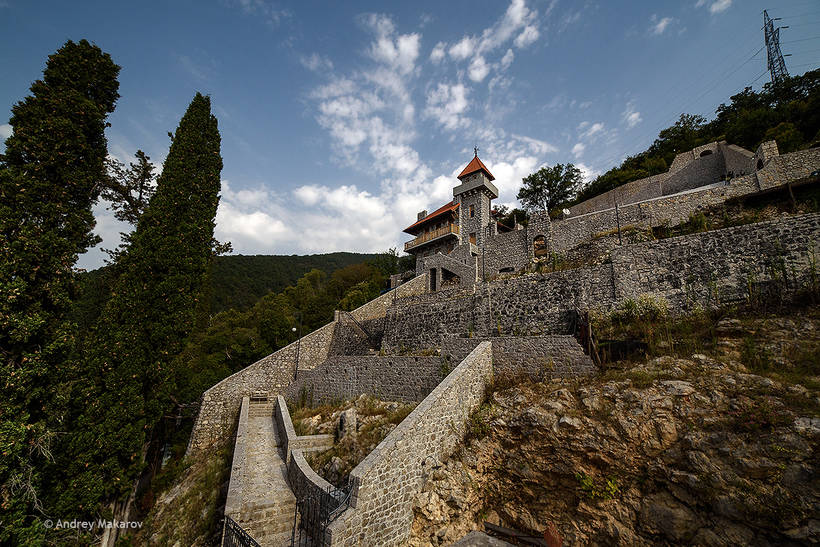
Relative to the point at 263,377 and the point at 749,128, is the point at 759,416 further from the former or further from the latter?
the point at 749,128

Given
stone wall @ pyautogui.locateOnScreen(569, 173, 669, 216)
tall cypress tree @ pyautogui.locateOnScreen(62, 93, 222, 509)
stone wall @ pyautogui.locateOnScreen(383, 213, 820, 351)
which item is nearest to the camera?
tall cypress tree @ pyautogui.locateOnScreen(62, 93, 222, 509)

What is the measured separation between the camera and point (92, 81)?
26.5 ft

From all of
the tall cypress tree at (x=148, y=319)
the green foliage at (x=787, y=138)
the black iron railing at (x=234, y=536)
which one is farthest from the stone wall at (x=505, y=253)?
the black iron railing at (x=234, y=536)

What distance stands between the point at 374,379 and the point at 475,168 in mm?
20038

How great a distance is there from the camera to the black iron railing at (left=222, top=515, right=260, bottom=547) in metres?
5.34

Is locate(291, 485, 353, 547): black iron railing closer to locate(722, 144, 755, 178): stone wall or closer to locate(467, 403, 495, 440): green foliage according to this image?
locate(467, 403, 495, 440): green foliage

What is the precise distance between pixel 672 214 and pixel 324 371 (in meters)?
17.7

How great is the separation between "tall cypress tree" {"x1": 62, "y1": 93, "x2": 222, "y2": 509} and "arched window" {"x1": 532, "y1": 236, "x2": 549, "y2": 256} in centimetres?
1710

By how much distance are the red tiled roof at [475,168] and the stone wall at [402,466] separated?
68.7ft

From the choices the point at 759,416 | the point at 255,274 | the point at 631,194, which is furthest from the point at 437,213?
the point at 255,274

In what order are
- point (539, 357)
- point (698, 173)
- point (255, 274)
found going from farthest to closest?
point (255, 274)
point (698, 173)
point (539, 357)

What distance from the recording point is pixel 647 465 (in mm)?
5527

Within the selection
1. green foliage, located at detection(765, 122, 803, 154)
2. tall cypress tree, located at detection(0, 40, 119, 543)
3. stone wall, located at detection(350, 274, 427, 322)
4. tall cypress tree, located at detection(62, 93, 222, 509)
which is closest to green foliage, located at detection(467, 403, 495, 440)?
tall cypress tree, located at detection(0, 40, 119, 543)

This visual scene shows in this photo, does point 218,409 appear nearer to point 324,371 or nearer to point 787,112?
point 324,371
